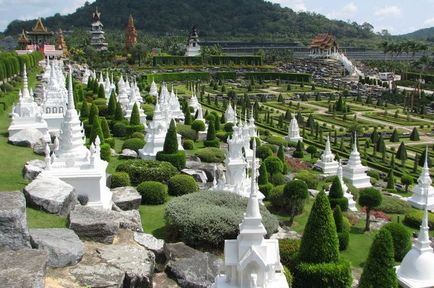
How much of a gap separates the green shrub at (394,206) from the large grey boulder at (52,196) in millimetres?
17724

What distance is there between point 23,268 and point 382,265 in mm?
8594

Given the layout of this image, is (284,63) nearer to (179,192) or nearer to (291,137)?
(291,137)

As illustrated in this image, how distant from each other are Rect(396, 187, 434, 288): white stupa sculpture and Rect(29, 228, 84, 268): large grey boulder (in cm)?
978

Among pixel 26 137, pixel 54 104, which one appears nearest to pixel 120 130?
pixel 54 104

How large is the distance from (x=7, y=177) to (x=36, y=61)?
65.7 metres

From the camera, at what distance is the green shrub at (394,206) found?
94.8 feet

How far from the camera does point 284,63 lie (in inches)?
4872

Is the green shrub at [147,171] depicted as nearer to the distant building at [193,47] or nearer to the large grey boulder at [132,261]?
the large grey boulder at [132,261]

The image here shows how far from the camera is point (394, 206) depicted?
96.0ft

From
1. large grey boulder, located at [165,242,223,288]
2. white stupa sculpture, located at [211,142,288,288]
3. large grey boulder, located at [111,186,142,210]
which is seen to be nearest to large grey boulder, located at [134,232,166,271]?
large grey boulder, located at [165,242,223,288]

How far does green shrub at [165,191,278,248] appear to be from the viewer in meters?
19.4

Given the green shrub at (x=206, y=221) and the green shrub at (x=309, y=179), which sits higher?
the green shrub at (x=206, y=221)

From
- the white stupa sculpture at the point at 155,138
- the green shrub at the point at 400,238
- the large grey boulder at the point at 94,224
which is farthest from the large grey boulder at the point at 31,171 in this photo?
the green shrub at the point at 400,238

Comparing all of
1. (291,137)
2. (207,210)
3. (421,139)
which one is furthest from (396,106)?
(207,210)
